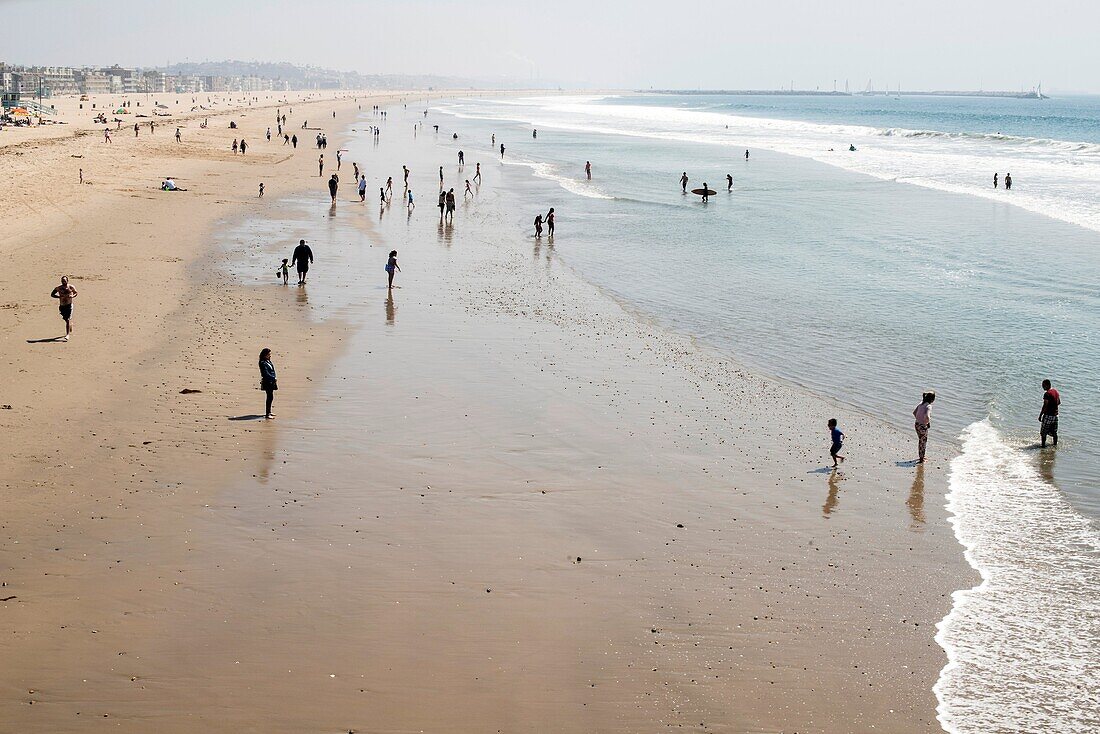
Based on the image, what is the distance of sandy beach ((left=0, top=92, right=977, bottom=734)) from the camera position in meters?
8.71

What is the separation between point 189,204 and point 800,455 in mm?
30218

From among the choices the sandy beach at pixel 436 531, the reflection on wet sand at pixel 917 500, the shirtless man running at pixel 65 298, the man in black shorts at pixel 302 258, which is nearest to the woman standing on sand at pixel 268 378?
the sandy beach at pixel 436 531

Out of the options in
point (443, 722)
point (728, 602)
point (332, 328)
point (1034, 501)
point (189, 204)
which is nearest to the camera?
point (443, 722)

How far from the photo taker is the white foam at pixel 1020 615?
8883 millimetres

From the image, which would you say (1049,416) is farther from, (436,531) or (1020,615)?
(436,531)

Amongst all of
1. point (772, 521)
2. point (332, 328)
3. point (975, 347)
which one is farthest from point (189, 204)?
point (772, 521)

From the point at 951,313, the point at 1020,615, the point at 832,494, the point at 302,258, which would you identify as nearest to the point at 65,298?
the point at 302,258

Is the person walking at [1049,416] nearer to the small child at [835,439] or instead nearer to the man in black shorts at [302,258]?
the small child at [835,439]

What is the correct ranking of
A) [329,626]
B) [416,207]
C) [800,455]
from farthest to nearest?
[416,207] → [800,455] → [329,626]

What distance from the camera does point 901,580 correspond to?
1119 cm

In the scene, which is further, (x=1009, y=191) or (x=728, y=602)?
(x=1009, y=191)

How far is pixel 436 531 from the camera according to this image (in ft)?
38.6

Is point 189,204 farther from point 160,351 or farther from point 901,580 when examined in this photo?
point 901,580

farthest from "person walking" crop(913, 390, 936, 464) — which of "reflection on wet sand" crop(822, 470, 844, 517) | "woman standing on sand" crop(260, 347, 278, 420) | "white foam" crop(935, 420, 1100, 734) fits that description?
"woman standing on sand" crop(260, 347, 278, 420)
